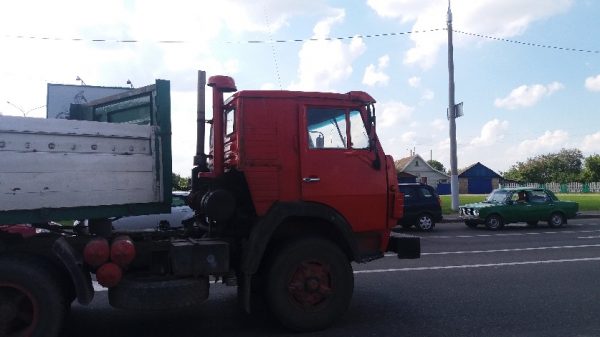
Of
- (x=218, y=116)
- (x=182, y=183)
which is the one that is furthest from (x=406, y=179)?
(x=218, y=116)

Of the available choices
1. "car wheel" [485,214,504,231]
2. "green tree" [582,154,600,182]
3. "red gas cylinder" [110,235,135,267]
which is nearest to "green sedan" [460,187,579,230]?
"car wheel" [485,214,504,231]

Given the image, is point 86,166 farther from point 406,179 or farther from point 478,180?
point 478,180

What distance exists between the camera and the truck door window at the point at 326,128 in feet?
19.6

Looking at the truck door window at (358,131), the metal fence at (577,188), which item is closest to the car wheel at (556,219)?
the truck door window at (358,131)

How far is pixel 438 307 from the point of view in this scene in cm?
674

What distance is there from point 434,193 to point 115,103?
14467 millimetres

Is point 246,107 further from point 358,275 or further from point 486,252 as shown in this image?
point 486,252

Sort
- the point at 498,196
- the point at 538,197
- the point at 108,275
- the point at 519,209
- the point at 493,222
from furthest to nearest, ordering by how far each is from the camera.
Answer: the point at 498,196
the point at 538,197
the point at 519,209
the point at 493,222
the point at 108,275

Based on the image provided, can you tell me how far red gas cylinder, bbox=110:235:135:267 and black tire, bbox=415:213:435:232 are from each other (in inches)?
556

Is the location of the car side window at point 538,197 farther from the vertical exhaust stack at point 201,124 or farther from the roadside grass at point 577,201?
the vertical exhaust stack at point 201,124

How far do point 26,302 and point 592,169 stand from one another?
10107 centimetres

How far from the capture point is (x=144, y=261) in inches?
218

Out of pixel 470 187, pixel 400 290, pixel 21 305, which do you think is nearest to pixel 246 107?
pixel 21 305

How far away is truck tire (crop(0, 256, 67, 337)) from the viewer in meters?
4.79
